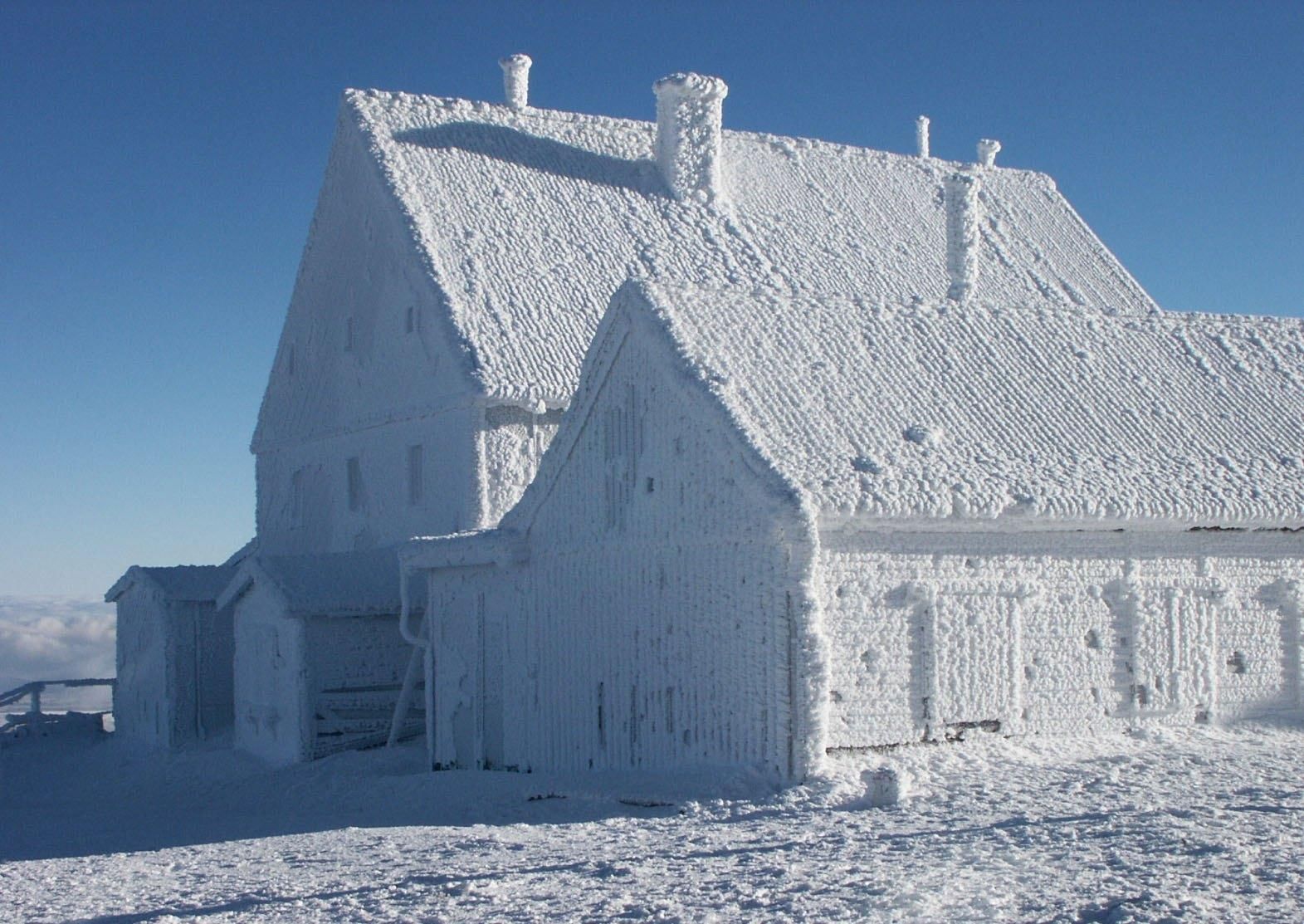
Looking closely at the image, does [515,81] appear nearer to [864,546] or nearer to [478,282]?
[478,282]

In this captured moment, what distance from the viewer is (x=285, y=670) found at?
2144cm

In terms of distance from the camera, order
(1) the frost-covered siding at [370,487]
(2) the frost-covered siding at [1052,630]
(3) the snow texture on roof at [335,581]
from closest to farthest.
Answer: (2) the frost-covered siding at [1052,630], (3) the snow texture on roof at [335,581], (1) the frost-covered siding at [370,487]

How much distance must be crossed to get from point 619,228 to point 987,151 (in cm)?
1170

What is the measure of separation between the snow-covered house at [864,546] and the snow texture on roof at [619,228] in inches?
195

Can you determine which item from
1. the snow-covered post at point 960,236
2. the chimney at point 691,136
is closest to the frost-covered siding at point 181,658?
the chimney at point 691,136

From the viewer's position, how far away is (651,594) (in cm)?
1599

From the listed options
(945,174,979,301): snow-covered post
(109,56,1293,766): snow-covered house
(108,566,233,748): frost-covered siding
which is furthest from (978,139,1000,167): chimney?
(108,566,233,748): frost-covered siding

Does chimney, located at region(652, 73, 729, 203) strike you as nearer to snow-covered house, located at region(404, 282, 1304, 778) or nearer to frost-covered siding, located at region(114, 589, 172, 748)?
snow-covered house, located at region(404, 282, 1304, 778)

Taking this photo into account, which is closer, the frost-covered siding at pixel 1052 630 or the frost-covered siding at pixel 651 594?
the frost-covered siding at pixel 651 594

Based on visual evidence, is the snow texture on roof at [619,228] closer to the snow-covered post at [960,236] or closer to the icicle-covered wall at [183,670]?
the snow-covered post at [960,236]

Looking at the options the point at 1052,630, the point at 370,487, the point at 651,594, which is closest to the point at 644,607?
the point at 651,594

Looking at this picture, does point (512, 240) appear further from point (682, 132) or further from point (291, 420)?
point (291, 420)

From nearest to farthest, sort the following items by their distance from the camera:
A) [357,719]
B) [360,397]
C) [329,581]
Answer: [357,719] → [329,581] → [360,397]

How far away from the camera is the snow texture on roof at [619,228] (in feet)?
75.6
